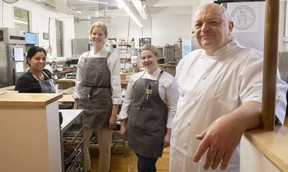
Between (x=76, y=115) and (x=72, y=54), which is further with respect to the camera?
(x=72, y=54)

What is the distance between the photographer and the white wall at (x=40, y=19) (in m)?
5.31

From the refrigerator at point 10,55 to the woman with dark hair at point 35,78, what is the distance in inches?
91.2

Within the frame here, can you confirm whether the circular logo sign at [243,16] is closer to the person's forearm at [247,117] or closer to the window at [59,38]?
the person's forearm at [247,117]

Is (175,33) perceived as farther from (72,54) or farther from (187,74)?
(187,74)

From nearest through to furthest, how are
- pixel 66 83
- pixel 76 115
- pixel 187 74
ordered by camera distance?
pixel 187 74 → pixel 76 115 → pixel 66 83

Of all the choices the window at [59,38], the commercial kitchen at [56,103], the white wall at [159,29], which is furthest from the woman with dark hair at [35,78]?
the white wall at [159,29]

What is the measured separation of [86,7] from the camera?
508 centimetres

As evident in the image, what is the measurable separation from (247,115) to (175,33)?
11.5 meters

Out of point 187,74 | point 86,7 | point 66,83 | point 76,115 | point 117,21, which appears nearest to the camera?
point 187,74

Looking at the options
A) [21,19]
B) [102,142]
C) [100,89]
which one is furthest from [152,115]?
[21,19]

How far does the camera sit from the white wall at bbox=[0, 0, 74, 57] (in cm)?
531

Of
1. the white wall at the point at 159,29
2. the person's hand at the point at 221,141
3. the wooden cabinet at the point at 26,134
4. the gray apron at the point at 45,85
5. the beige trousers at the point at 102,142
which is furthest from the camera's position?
the white wall at the point at 159,29

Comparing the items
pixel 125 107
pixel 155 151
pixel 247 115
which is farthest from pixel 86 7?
pixel 247 115

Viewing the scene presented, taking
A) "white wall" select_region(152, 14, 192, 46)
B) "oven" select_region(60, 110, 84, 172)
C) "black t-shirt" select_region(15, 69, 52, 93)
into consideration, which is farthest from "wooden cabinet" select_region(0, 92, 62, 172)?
"white wall" select_region(152, 14, 192, 46)
